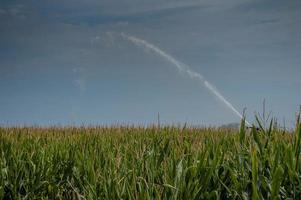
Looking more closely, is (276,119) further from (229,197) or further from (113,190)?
(113,190)

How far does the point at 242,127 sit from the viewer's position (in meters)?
5.66

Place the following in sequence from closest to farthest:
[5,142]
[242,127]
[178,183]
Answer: [178,183] < [242,127] < [5,142]

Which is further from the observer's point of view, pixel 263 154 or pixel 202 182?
pixel 263 154

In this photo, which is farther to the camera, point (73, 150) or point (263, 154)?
point (73, 150)

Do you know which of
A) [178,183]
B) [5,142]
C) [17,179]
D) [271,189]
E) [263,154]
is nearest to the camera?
[271,189]

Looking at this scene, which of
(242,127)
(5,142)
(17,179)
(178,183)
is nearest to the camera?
(178,183)

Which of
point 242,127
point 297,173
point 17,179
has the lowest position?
point 17,179

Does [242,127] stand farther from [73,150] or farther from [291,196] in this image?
[73,150]

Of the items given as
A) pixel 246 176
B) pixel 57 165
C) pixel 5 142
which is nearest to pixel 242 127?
pixel 246 176

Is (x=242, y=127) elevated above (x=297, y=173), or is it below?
above

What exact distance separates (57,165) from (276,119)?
3510 millimetres

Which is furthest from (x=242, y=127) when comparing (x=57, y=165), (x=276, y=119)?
(x=57, y=165)

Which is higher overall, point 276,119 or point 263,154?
point 276,119

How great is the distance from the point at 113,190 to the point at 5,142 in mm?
5061
